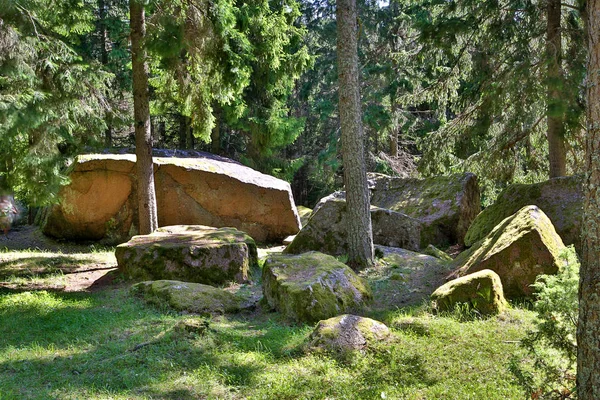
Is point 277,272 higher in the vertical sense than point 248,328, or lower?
higher

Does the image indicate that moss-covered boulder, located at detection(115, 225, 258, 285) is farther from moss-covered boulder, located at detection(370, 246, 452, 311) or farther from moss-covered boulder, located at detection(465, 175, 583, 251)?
moss-covered boulder, located at detection(465, 175, 583, 251)

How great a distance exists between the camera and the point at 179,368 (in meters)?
4.73

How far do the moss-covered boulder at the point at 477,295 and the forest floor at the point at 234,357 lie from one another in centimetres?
19

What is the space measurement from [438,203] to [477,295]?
621 centimetres

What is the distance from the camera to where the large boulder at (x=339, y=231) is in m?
10.4

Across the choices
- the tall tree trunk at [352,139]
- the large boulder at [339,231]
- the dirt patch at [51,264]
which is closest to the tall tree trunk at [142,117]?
the dirt patch at [51,264]

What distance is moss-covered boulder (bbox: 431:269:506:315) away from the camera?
5.67 m

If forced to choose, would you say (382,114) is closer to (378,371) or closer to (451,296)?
(451,296)

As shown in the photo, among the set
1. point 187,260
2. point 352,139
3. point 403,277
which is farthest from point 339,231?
point 187,260

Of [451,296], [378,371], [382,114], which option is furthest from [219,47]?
[382,114]

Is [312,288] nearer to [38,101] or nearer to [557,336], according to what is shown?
[557,336]

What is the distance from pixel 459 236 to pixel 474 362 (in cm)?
711

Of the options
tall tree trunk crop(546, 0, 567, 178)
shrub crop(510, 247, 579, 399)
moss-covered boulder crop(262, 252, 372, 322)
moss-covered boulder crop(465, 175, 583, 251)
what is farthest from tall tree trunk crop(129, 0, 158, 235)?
shrub crop(510, 247, 579, 399)

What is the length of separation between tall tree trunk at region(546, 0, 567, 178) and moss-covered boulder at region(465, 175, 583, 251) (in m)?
1.24
